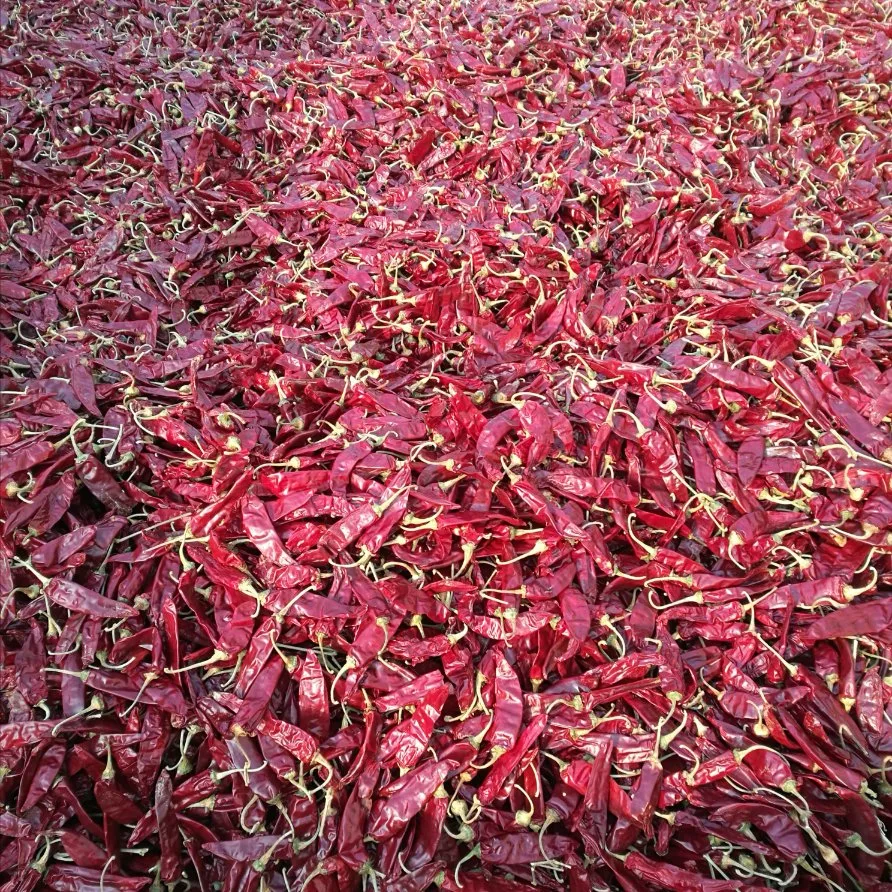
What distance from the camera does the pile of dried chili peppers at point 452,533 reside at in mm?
1394

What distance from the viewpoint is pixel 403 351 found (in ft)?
7.19

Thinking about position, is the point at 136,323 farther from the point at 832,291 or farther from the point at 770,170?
the point at 770,170

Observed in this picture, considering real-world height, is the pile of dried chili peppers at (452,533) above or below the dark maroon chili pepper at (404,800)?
above

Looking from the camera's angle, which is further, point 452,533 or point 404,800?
point 452,533

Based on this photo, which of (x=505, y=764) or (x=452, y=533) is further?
(x=452, y=533)

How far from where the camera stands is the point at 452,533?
64.7 inches

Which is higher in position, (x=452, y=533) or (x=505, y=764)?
(x=452, y=533)

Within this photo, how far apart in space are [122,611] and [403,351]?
3.93ft

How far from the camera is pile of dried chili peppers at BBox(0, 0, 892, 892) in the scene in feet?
4.57

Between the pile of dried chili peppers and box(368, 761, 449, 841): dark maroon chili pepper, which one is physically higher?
the pile of dried chili peppers

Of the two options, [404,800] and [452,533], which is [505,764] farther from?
[452,533]

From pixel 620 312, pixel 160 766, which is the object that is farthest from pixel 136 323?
pixel 620 312

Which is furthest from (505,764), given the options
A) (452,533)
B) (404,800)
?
(452,533)

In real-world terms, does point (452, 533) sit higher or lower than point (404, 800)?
higher
